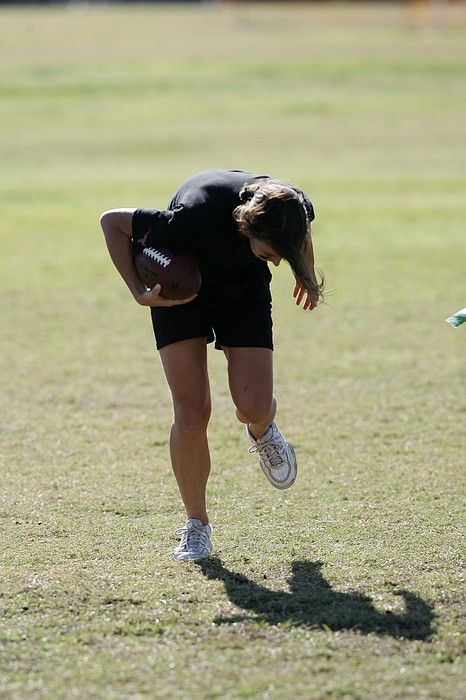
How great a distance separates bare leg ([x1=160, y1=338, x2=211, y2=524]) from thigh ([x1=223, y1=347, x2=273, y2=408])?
0.14 meters

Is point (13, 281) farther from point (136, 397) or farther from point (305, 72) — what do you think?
point (305, 72)

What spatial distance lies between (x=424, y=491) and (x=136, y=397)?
283cm

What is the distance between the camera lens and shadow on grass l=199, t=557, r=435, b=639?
476cm

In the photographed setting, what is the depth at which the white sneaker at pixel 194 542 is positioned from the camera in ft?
18.1

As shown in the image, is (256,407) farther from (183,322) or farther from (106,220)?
(106,220)

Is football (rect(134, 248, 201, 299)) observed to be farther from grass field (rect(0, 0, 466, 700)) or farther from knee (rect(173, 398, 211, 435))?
grass field (rect(0, 0, 466, 700))

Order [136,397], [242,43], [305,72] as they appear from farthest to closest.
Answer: [242,43]
[305,72]
[136,397]

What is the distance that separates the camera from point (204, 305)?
5766mm

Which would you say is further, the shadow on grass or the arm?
the arm

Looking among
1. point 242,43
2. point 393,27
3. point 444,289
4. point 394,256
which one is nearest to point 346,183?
point 394,256

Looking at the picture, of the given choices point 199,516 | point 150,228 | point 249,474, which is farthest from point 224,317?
point 249,474

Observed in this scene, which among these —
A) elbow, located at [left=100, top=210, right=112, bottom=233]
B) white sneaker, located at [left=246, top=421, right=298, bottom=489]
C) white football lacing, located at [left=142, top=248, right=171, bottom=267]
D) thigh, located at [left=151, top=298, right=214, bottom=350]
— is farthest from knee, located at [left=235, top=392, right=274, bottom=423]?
elbow, located at [left=100, top=210, right=112, bottom=233]

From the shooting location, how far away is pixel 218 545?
5.74 m

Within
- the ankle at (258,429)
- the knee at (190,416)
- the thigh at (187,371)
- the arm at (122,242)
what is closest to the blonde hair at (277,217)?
the arm at (122,242)
